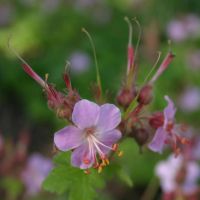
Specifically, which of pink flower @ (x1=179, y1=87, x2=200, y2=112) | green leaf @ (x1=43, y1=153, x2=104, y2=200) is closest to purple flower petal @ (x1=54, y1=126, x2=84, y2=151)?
green leaf @ (x1=43, y1=153, x2=104, y2=200)

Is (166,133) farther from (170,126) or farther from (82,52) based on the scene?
(82,52)

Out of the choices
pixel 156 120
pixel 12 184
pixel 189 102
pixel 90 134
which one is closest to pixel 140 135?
pixel 156 120

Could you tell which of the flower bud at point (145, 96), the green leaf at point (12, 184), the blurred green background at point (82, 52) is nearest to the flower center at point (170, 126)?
the flower bud at point (145, 96)

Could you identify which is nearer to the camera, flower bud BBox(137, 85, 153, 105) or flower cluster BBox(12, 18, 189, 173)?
flower cluster BBox(12, 18, 189, 173)

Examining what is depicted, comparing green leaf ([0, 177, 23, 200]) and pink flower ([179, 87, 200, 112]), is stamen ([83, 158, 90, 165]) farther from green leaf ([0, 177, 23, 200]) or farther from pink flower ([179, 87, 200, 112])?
pink flower ([179, 87, 200, 112])

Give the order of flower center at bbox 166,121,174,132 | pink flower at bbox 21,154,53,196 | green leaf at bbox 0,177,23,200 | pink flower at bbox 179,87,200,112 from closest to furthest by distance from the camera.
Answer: flower center at bbox 166,121,174,132
green leaf at bbox 0,177,23,200
pink flower at bbox 21,154,53,196
pink flower at bbox 179,87,200,112

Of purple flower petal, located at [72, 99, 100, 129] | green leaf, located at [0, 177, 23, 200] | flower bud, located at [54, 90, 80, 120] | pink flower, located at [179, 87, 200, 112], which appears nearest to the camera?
purple flower petal, located at [72, 99, 100, 129]
